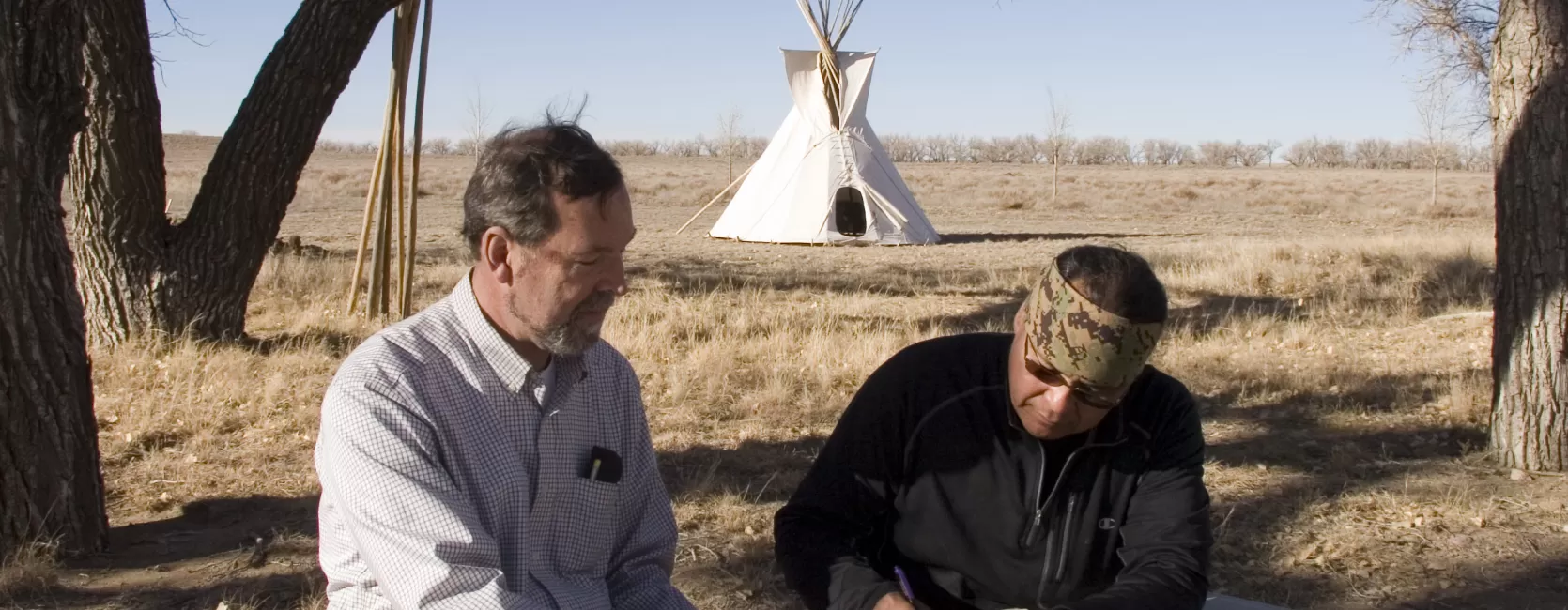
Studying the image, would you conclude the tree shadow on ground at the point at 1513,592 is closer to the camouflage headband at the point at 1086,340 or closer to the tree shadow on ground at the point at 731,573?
the tree shadow on ground at the point at 731,573

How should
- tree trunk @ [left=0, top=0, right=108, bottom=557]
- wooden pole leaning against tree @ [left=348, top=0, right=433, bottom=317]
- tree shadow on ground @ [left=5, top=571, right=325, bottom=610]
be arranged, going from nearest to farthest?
1. tree shadow on ground @ [left=5, top=571, right=325, bottom=610]
2. tree trunk @ [left=0, top=0, right=108, bottom=557]
3. wooden pole leaning against tree @ [left=348, top=0, right=433, bottom=317]

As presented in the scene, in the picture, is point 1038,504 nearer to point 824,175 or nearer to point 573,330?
point 573,330

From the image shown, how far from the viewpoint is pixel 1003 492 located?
223 cm

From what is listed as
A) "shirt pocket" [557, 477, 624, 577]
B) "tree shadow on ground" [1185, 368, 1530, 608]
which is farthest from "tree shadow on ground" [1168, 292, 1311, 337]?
"shirt pocket" [557, 477, 624, 577]

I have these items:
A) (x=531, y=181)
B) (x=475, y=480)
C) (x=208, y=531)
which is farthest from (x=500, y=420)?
(x=208, y=531)

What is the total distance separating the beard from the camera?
2.03 meters

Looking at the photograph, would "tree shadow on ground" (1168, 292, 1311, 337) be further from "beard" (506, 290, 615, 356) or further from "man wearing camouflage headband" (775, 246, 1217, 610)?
"beard" (506, 290, 615, 356)

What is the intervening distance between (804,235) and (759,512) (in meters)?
12.3

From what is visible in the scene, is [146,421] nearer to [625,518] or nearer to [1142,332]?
[625,518]

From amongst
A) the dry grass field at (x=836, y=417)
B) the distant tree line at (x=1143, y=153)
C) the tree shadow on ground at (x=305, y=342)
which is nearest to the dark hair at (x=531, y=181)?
the dry grass field at (x=836, y=417)

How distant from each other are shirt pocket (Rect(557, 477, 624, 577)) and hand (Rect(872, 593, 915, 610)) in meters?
0.48

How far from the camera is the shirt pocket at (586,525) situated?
210 centimetres

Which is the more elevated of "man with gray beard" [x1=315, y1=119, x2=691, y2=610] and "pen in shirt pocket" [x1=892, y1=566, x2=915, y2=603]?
"man with gray beard" [x1=315, y1=119, x2=691, y2=610]

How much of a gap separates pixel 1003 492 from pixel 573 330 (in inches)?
31.6
